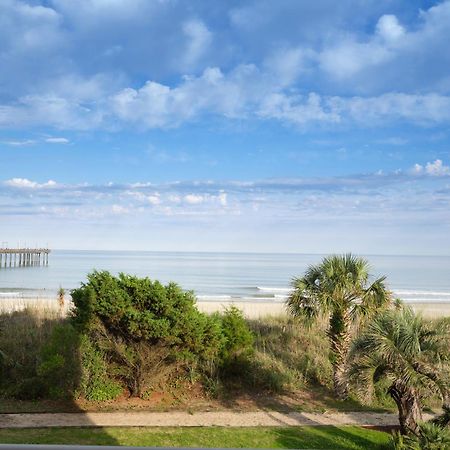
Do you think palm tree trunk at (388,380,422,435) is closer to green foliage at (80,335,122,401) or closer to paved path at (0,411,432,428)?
paved path at (0,411,432,428)

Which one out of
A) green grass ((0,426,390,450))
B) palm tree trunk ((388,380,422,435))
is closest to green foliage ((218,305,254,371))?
green grass ((0,426,390,450))

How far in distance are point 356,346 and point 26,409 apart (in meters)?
7.02

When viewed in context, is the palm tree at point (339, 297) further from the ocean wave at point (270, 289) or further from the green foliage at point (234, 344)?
the ocean wave at point (270, 289)

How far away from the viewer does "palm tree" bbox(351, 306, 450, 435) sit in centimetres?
826

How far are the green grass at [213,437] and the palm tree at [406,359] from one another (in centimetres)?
104

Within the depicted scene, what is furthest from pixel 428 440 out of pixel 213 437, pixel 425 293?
pixel 425 293

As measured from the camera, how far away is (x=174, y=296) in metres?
11.5

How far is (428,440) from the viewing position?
7445mm

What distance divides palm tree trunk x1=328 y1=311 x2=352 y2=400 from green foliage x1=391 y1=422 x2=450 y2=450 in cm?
404

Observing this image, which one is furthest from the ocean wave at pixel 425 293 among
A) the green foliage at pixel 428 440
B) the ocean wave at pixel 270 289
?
the green foliage at pixel 428 440

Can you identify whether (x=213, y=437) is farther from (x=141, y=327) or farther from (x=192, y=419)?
(x=141, y=327)

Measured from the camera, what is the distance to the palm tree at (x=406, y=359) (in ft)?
27.1

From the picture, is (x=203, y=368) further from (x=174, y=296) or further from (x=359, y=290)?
(x=359, y=290)

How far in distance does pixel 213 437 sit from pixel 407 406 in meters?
3.46
